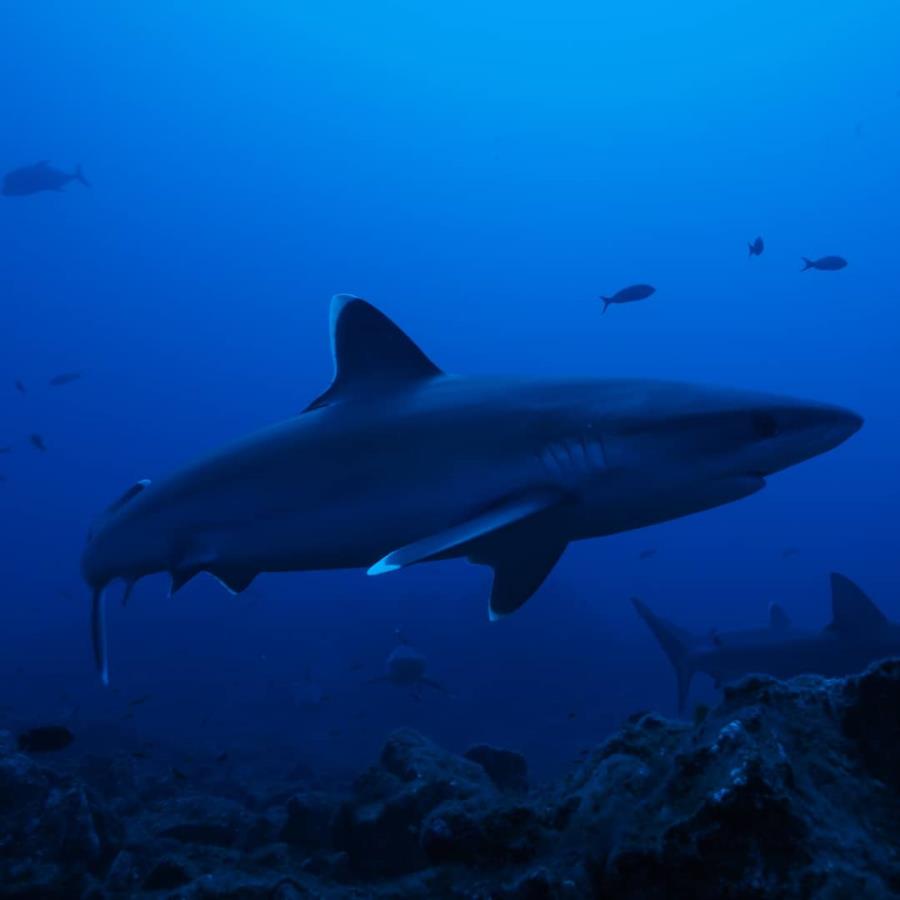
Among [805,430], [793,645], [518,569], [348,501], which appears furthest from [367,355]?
[793,645]

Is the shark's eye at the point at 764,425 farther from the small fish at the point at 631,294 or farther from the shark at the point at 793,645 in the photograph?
the small fish at the point at 631,294

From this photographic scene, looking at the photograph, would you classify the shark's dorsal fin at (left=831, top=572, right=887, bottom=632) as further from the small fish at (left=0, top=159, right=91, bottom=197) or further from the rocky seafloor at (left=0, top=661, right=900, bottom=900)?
the small fish at (left=0, top=159, right=91, bottom=197)

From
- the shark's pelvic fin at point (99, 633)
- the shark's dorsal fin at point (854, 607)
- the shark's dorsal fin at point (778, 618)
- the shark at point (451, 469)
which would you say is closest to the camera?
the shark at point (451, 469)

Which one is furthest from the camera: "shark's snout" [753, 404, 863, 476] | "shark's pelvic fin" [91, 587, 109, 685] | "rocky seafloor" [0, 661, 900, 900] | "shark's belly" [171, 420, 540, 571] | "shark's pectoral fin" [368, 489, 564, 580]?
"shark's pelvic fin" [91, 587, 109, 685]

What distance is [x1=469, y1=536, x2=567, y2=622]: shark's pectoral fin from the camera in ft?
12.0

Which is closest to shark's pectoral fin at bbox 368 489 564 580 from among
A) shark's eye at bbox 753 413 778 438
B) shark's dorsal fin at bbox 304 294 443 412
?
shark's eye at bbox 753 413 778 438

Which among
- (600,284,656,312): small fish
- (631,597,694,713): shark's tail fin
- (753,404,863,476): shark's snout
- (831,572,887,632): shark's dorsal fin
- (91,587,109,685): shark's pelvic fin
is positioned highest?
(600,284,656,312): small fish

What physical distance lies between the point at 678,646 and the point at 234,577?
8.24 meters

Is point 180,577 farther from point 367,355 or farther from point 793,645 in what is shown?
point 793,645

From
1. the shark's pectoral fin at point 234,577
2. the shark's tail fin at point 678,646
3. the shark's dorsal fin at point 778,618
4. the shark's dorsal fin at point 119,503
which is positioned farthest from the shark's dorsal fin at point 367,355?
the shark's dorsal fin at point 778,618

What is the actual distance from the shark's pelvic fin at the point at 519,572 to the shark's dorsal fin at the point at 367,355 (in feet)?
4.00

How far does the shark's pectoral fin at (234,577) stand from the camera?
426 centimetres

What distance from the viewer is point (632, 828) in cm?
228

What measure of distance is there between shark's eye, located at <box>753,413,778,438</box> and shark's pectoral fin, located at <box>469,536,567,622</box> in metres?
1.07
